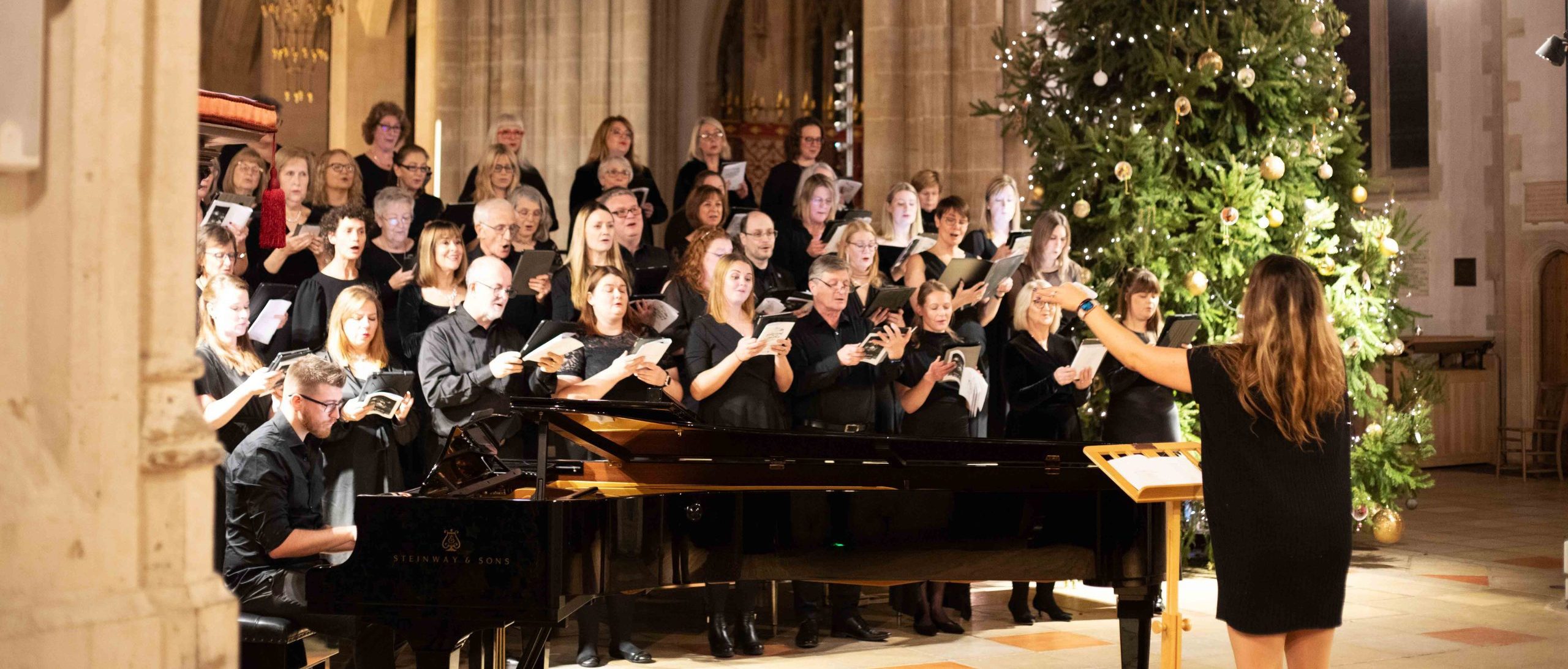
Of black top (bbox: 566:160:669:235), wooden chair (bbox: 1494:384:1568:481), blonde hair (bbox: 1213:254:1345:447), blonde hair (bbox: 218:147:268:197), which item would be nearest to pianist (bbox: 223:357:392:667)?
blonde hair (bbox: 218:147:268:197)

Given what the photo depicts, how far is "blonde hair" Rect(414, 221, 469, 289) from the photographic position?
19.2 ft

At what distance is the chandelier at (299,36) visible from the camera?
15352 mm

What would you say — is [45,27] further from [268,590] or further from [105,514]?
[268,590]

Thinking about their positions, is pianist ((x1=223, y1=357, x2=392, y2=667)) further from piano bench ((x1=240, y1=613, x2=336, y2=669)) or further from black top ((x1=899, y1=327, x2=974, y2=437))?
black top ((x1=899, y1=327, x2=974, y2=437))

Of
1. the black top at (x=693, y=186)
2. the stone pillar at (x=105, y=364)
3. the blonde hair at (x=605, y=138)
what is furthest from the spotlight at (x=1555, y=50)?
the stone pillar at (x=105, y=364)

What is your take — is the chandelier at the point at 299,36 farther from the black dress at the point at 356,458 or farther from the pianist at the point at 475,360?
the black dress at the point at 356,458

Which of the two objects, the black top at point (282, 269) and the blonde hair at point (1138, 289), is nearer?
the black top at point (282, 269)

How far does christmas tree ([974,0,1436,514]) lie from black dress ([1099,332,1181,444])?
1.09 meters

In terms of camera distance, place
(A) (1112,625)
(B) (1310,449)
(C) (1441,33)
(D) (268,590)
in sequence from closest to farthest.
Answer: (B) (1310,449) < (D) (268,590) < (A) (1112,625) < (C) (1441,33)

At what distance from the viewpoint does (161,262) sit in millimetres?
2037

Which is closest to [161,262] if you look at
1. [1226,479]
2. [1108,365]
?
[1226,479]

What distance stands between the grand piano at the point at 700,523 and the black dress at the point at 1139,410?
1457 mm

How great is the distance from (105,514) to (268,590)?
7.49 feet

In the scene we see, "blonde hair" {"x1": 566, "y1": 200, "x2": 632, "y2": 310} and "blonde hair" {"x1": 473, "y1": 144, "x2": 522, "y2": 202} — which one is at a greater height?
"blonde hair" {"x1": 473, "y1": 144, "x2": 522, "y2": 202}
